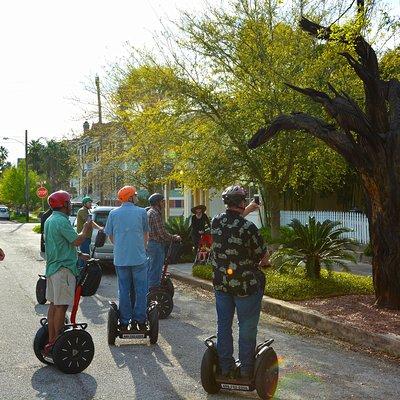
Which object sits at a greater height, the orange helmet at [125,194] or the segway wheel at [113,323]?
the orange helmet at [125,194]

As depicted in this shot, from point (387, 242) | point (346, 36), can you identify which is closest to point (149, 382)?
point (387, 242)

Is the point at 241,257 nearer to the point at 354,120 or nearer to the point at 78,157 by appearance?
the point at 354,120

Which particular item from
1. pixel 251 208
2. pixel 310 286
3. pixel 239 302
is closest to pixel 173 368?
pixel 239 302

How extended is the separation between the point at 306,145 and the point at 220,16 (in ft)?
12.6

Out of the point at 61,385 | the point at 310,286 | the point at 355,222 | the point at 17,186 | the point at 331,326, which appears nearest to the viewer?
the point at 61,385

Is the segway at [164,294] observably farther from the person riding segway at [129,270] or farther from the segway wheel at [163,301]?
the person riding segway at [129,270]

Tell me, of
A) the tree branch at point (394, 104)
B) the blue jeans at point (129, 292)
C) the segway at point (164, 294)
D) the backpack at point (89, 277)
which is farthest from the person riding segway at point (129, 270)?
the tree branch at point (394, 104)

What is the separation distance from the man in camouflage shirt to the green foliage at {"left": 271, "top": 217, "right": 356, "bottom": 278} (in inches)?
241

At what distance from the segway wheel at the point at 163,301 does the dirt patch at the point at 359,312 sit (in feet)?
6.73

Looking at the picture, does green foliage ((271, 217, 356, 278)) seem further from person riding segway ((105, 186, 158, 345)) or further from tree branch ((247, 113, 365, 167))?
person riding segway ((105, 186, 158, 345))

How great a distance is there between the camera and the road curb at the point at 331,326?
7.51m

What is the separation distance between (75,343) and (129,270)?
136 cm

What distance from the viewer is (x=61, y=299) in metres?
6.38

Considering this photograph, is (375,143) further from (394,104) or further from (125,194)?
(125,194)
